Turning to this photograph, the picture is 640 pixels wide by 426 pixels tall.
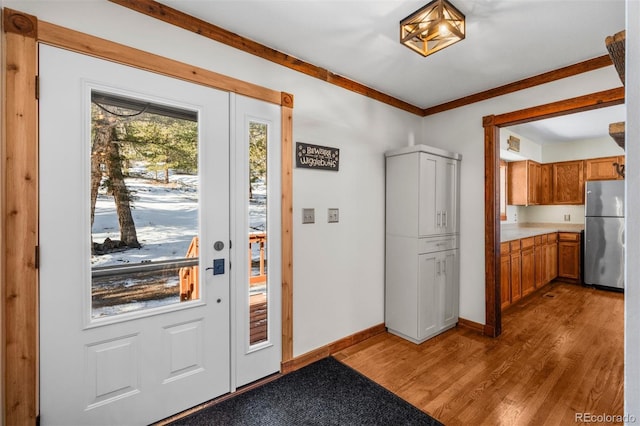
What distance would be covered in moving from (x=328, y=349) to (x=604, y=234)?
4.90 meters

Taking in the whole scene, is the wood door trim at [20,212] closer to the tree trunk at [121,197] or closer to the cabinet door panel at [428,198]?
the tree trunk at [121,197]

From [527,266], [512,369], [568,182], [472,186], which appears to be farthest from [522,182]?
[512,369]

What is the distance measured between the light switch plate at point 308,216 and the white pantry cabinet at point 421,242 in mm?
1028

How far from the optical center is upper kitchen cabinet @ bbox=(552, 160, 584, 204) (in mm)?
5227

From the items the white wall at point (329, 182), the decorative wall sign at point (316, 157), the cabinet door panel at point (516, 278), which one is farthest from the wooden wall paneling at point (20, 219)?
the cabinet door panel at point (516, 278)

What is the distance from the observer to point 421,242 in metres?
2.99

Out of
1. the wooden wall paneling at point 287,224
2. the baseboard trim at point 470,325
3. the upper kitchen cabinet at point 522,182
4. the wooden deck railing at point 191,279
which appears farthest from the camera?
the upper kitchen cabinet at point 522,182

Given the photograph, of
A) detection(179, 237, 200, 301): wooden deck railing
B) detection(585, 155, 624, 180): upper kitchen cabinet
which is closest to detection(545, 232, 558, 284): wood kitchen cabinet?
detection(585, 155, 624, 180): upper kitchen cabinet

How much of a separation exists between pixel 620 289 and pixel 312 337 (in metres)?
4.99

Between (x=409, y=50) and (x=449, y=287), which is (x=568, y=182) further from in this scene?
(x=409, y=50)

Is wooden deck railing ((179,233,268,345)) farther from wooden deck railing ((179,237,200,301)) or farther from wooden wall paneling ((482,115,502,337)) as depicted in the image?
wooden wall paneling ((482,115,502,337))

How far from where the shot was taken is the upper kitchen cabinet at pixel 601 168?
16.0ft

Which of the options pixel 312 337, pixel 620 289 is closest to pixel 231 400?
pixel 312 337

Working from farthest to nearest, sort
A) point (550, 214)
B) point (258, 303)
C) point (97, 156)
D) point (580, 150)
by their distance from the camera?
1. point (550, 214)
2. point (580, 150)
3. point (258, 303)
4. point (97, 156)
